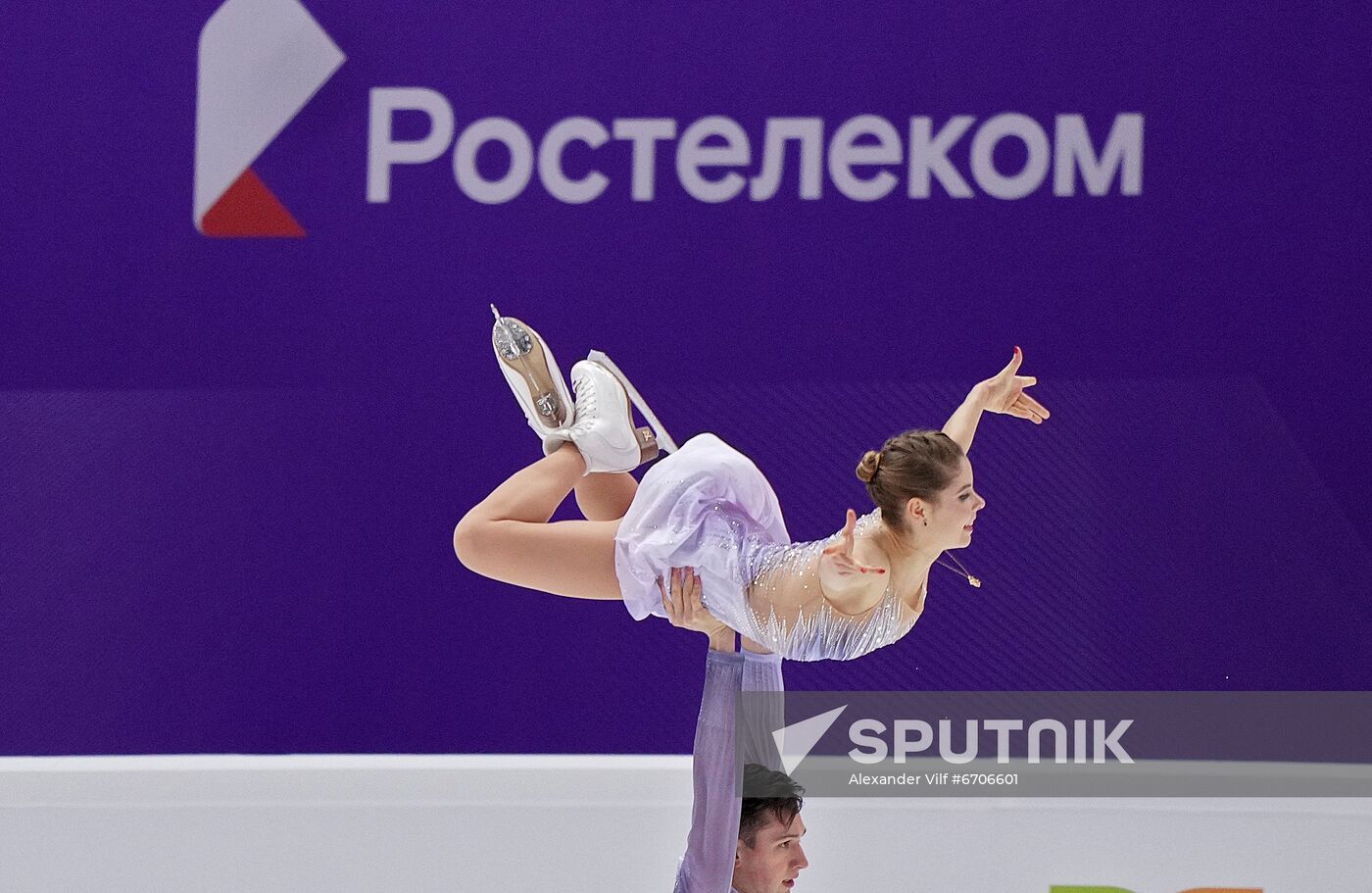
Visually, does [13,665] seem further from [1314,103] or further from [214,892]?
[1314,103]

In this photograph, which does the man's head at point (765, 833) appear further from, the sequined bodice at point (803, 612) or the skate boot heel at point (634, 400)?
the skate boot heel at point (634, 400)

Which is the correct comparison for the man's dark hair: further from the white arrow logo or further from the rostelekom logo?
the rostelekom logo

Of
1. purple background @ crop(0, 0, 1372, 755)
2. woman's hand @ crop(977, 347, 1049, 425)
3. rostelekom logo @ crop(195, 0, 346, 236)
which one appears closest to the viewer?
woman's hand @ crop(977, 347, 1049, 425)

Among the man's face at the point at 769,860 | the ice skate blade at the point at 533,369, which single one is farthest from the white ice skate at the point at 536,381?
the man's face at the point at 769,860

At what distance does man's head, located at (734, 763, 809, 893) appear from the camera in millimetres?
3281

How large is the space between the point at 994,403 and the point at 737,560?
0.75 m

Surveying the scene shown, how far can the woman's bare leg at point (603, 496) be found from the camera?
3.65 m

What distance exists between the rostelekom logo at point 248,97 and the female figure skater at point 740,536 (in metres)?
2.31

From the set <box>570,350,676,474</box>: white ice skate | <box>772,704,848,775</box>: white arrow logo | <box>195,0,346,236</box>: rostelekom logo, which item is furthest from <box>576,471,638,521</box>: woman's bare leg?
<box>195,0,346,236</box>: rostelekom logo

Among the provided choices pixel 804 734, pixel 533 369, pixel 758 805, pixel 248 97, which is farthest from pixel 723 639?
pixel 248 97

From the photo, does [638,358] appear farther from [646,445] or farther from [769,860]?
[769,860]

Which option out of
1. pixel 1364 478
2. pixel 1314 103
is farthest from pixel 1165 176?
pixel 1364 478

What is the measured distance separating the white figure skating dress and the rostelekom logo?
102 inches

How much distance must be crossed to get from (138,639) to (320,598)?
2.19 feet
